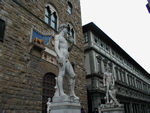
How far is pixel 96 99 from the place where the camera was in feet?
60.7

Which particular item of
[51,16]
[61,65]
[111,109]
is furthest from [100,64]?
[61,65]

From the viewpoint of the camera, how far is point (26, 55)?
8.92 metres

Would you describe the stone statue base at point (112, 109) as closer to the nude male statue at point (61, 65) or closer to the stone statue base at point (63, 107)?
the nude male statue at point (61, 65)

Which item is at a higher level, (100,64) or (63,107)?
(100,64)

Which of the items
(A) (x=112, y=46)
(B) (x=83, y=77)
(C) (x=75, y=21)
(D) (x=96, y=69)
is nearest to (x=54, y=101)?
(B) (x=83, y=77)

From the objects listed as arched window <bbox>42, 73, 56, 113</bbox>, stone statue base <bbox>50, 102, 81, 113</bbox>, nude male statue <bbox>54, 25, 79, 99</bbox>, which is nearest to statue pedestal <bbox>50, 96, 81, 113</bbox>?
stone statue base <bbox>50, 102, 81, 113</bbox>

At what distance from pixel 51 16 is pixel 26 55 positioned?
475cm


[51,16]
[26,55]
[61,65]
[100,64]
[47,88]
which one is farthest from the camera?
[100,64]

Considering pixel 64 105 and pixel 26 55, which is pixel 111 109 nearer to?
pixel 26 55

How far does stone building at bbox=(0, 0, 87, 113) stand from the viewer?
7584 millimetres

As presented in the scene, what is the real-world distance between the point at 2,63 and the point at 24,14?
3683mm

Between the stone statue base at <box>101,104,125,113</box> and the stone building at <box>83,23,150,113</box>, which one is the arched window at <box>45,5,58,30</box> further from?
the stone building at <box>83,23,150,113</box>

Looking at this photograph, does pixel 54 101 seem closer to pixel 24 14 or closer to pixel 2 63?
pixel 2 63

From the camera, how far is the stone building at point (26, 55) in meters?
7.58
